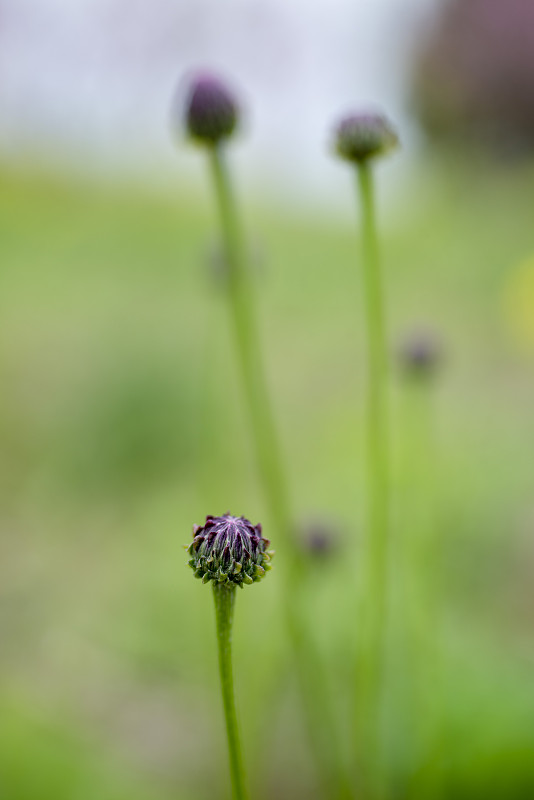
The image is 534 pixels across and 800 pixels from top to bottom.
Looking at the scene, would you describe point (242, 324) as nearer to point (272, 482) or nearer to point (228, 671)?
point (272, 482)

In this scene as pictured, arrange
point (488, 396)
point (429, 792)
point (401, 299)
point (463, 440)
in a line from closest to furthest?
point (429, 792)
point (463, 440)
point (488, 396)
point (401, 299)

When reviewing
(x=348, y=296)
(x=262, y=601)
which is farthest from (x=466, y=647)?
(x=348, y=296)

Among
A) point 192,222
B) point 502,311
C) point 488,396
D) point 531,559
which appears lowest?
point 531,559

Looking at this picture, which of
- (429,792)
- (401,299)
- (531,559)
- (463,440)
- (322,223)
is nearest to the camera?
(429,792)

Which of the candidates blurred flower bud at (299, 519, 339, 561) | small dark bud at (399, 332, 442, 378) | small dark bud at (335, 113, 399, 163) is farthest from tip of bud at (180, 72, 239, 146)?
blurred flower bud at (299, 519, 339, 561)

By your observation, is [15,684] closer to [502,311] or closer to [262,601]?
[262,601]
